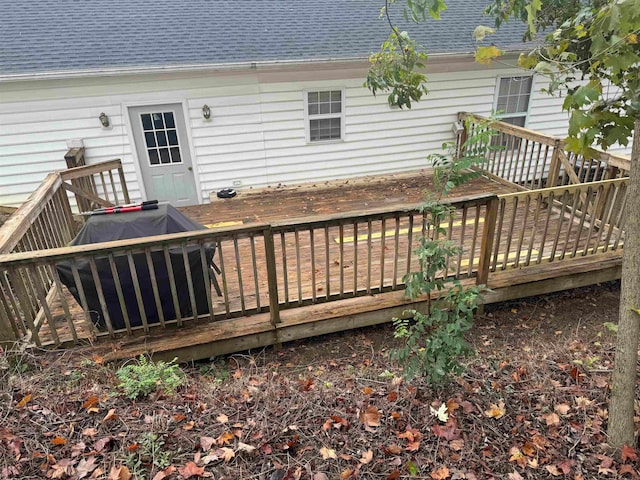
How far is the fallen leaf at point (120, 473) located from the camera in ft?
6.70

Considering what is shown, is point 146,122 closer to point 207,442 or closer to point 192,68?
point 192,68

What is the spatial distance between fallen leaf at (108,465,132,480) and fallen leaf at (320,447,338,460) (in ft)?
3.28

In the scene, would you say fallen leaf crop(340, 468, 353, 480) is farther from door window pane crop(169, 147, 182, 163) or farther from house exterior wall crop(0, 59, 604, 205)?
door window pane crop(169, 147, 182, 163)

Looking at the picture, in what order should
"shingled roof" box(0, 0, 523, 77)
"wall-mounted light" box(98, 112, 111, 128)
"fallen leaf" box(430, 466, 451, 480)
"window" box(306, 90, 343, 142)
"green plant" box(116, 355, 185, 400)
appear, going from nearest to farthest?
1. "fallen leaf" box(430, 466, 451, 480)
2. "green plant" box(116, 355, 185, 400)
3. "shingled roof" box(0, 0, 523, 77)
4. "wall-mounted light" box(98, 112, 111, 128)
5. "window" box(306, 90, 343, 142)

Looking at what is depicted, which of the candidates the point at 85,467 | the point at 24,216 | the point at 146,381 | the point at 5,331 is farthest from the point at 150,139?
the point at 85,467

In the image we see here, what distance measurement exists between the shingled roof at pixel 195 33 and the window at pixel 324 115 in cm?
76

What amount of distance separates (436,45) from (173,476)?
803cm

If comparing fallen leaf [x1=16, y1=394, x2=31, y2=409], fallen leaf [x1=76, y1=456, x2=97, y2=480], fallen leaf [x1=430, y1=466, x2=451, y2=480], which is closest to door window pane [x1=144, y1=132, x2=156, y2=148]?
fallen leaf [x1=16, y1=394, x2=31, y2=409]

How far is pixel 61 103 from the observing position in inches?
257

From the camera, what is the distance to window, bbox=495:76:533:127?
27.9 feet

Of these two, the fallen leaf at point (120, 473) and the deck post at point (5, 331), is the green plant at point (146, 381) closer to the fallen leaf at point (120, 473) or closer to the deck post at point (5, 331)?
the fallen leaf at point (120, 473)

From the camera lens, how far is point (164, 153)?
7383 millimetres

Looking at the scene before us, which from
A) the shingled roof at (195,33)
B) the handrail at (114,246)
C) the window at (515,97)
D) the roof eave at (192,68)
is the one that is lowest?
the handrail at (114,246)

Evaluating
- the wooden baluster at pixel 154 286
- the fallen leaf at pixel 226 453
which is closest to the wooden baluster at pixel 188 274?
the wooden baluster at pixel 154 286
